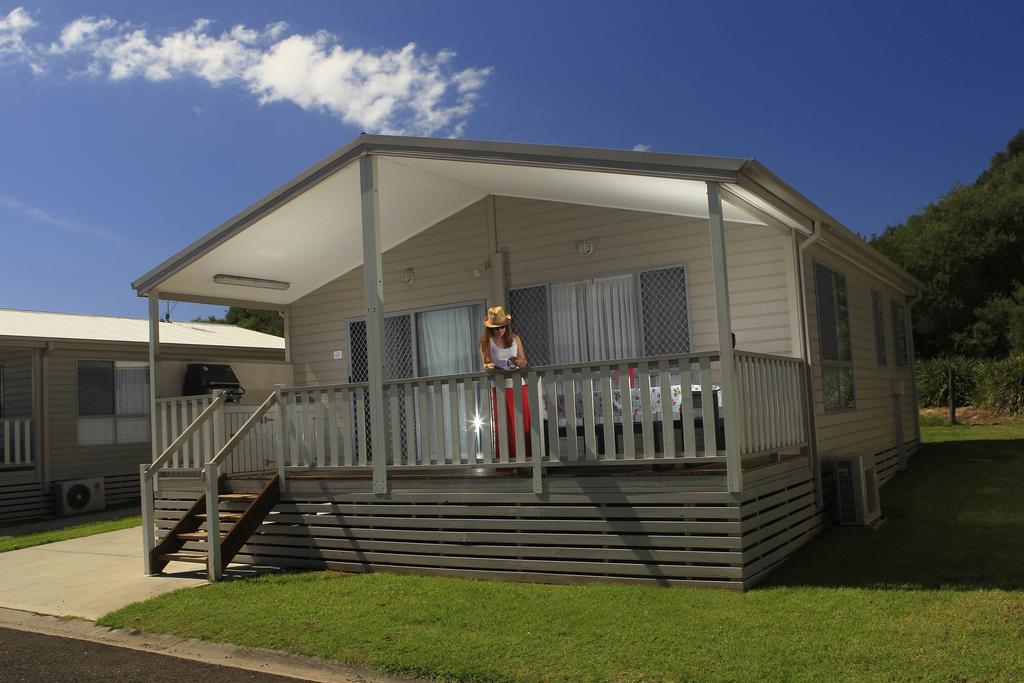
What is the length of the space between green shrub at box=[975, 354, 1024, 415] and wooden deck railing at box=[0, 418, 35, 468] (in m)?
21.4

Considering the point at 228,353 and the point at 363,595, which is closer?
the point at 363,595

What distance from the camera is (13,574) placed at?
923cm

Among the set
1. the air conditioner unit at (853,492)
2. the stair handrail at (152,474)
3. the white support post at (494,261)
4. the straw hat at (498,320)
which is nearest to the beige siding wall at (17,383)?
the stair handrail at (152,474)

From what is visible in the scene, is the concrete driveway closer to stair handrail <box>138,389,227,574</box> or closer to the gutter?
stair handrail <box>138,389,227,574</box>

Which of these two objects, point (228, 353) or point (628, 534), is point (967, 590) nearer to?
point (628, 534)

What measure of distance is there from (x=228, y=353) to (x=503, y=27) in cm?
898

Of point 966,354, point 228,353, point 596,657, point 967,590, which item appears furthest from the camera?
point 966,354

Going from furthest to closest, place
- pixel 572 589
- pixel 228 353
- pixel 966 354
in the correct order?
pixel 966 354 → pixel 228 353 → pixel 572 589

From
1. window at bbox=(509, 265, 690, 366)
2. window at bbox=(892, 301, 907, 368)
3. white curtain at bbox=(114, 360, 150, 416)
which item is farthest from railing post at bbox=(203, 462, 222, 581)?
window at bbox=(892, 301, 907, 368)

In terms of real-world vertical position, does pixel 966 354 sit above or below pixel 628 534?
above

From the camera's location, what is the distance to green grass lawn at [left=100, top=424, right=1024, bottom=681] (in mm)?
4859

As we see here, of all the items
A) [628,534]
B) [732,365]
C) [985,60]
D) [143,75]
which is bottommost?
[628,534]

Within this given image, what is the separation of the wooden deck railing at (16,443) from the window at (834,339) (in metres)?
12.4

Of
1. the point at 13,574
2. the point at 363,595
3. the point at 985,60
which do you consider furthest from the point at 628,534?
the point at 985,60
